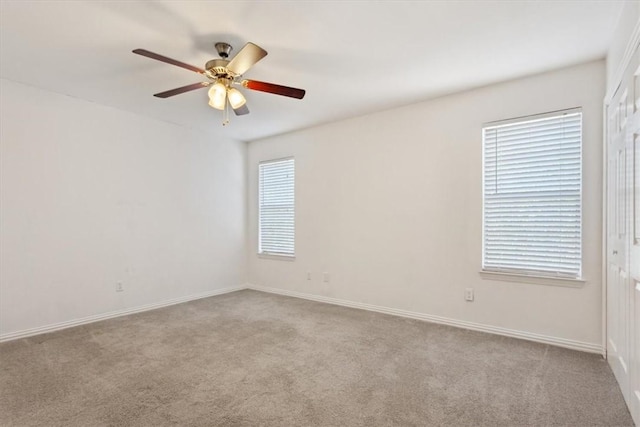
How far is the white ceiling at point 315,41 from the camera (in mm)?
2266

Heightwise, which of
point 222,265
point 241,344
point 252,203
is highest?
point 252,203

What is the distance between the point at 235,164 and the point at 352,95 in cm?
272

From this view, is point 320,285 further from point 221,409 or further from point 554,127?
point 554,127

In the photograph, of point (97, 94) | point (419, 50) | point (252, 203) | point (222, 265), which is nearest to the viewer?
point (419, 50)

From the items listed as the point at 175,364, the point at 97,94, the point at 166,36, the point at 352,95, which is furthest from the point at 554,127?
the point at 97,94

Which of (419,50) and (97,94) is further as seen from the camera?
(97,94)

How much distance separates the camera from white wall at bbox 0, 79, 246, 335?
3.43 metres

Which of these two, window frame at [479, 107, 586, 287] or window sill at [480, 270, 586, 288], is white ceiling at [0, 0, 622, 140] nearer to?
window frame at [479, 107, 586, 287]

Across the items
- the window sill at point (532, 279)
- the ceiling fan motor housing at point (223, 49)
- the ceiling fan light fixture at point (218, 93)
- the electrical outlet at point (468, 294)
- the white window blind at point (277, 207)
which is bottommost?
the electrical outlet at point (468, 294)

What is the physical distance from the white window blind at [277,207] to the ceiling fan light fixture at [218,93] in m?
2.48

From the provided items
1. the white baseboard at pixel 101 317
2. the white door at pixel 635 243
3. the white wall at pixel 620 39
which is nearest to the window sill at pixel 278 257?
the white baseboard at pixel 101 317

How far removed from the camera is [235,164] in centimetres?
573

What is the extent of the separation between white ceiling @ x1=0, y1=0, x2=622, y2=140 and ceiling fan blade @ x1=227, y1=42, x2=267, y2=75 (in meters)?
0.27

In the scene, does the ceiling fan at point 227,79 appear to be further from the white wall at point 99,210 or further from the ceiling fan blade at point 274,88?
the white wall at point 99,210
